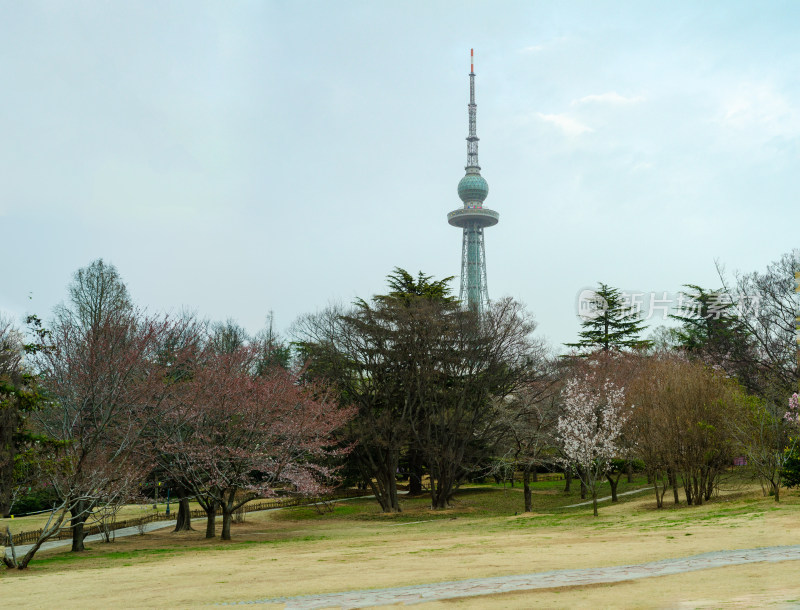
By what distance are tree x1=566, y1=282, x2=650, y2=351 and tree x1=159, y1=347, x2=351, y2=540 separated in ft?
119

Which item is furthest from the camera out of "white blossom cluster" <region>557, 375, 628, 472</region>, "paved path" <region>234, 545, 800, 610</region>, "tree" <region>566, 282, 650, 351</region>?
"tree" <region>566, 282, 650, 351</region>

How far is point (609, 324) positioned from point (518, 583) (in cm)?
5240

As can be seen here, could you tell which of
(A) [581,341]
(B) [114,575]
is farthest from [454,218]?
(B) [114,575]

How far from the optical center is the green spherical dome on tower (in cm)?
12506

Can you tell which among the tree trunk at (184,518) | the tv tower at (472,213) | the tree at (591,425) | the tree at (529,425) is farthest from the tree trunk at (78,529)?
the tv tower at (472,213)

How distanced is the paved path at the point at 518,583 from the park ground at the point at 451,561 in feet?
1.49

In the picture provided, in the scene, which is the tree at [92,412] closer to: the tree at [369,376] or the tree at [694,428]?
the tree at [369,376]

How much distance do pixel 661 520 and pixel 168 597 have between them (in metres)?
17.0

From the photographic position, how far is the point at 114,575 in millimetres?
16172

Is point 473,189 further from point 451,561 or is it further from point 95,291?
point 451,561

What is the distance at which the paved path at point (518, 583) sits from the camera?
10.1 m

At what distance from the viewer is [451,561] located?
1480cm

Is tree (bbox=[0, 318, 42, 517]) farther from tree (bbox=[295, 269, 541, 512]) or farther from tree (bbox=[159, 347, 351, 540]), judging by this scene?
tree (bbox=[295, 269, 541, 512])

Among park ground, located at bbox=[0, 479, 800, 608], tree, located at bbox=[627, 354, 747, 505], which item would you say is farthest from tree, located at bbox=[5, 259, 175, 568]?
tree, located at bbox=[627, 354, 747, 505]
